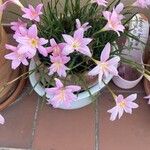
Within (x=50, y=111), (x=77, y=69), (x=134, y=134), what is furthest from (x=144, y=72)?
(x=50, y=111)

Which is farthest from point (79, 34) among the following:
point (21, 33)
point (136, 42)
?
point (136, 42)

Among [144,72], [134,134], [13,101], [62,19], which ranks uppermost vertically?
[62,19]


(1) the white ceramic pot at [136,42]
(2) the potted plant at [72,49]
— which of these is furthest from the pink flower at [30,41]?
(1) the white ceramic pot at [136,42]

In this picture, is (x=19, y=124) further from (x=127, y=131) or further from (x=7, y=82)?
(x=127, y=131)

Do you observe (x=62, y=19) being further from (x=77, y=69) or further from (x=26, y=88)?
(x=26, y=88)

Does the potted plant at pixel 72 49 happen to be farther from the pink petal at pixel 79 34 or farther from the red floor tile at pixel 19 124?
the red floor tile at pixel 19 124

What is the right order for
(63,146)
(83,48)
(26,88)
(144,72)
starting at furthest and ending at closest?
(26,88), (63,146), (144,72), (83,48)

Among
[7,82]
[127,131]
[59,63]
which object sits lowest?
[127,131]
